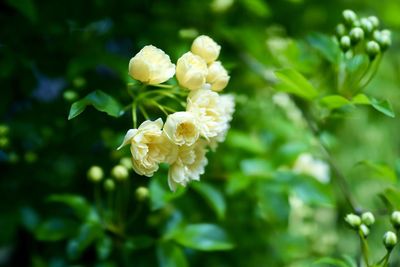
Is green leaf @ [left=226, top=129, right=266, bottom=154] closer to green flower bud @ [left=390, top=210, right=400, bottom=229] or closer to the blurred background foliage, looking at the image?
the blurred background foliage

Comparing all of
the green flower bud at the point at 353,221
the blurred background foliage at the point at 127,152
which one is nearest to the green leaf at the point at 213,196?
the blurred background foliage at the point at 127,152

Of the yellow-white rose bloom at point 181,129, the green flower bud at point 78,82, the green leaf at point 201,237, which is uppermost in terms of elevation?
the yellow-white rose bloom at point 181,129

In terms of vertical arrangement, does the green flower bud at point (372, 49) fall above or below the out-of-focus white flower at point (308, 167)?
above

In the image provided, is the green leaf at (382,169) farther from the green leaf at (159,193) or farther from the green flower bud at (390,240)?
the green leaf at (159,193)

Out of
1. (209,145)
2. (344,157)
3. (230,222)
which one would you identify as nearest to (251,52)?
(230,222)

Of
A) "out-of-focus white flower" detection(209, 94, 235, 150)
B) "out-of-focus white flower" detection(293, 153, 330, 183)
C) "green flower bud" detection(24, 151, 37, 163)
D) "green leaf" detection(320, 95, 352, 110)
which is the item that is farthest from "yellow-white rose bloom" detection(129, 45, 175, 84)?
"out-of-focus white flower" detection(293, 153, 330, 183)

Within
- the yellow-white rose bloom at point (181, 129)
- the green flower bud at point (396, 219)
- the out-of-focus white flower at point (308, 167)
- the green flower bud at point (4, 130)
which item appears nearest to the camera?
the yellow-white rose bloom at point (181, 129)

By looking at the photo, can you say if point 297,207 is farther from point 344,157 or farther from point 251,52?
point 251,52
